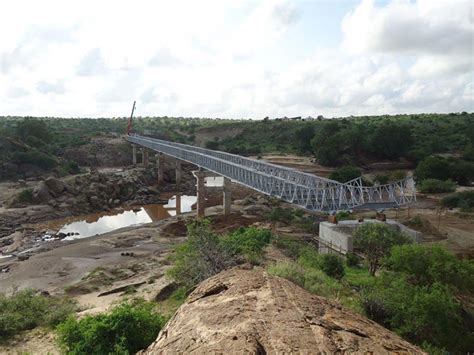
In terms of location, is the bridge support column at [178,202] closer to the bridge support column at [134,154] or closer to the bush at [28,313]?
the bridge support column at [134,154]

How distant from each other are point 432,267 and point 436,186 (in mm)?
32080

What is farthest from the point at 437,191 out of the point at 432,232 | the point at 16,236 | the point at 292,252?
the point at 16,236

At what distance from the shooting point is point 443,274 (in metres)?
15.3

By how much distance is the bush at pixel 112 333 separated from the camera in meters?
10.6

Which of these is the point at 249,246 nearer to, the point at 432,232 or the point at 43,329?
the point at 43,329

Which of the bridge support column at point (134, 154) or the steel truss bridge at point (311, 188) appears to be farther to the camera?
the bridge support column at point (134, 154)

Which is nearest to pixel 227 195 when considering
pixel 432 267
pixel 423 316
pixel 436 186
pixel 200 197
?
pixel 200 197

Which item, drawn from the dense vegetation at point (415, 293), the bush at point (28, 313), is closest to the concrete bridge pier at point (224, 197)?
the dense vegetation at point (415, 293)

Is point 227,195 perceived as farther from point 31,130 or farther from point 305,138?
point 31,130

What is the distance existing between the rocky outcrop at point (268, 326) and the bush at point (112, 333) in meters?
3.55

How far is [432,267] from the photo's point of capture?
605 inches

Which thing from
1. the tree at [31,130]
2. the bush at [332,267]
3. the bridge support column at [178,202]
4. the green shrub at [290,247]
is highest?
the tree at [31,130]

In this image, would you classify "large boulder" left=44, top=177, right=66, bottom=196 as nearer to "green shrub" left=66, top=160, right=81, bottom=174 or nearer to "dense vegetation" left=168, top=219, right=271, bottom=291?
"green shrub" left=66, top=160, right=81, bottom=174

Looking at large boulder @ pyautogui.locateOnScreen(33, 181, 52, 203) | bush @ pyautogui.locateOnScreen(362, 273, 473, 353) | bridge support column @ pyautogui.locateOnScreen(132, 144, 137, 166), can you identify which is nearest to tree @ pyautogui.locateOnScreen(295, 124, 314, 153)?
bridge support column @ pyautogui.locateOnScreen(132, 144, 137, 166)
